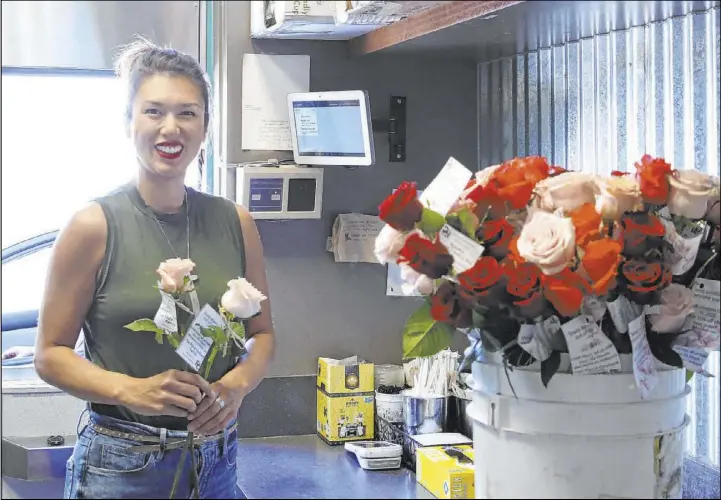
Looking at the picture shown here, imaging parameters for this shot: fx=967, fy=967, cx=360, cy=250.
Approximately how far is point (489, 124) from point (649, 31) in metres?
0.75

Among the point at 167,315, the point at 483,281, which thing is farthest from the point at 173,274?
the point at 483,281

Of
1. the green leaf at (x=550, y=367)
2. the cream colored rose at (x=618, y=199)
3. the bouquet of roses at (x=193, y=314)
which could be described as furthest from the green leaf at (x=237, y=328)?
the cream colored rose at (x=618, y=199)

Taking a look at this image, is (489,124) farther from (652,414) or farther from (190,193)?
(652,414)

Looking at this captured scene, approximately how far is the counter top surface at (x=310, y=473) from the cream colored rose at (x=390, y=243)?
1.86 feet

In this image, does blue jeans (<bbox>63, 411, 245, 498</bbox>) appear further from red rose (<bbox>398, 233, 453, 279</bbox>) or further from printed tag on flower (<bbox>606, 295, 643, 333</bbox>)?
printed tag on flower (<bbox>606, 295, 643, 333</bbox>)

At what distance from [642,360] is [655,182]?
0.84ft

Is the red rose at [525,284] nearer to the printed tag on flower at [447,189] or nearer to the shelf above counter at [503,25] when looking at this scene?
the printed tag on flower at [447,189]

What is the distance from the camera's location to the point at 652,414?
1421mm

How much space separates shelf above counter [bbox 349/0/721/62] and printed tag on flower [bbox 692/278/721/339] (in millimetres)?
518

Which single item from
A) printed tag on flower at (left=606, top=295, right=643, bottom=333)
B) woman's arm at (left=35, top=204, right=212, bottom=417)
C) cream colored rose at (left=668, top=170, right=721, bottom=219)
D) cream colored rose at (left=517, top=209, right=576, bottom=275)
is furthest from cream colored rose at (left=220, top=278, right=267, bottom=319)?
cream colored rose at (left=668, top=170, right=721, bottom=219)

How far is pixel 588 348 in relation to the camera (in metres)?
1.38

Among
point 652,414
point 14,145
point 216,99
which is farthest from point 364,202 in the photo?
point 652,414

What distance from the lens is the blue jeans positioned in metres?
1.76

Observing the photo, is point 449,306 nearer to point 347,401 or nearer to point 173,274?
point 173,274
